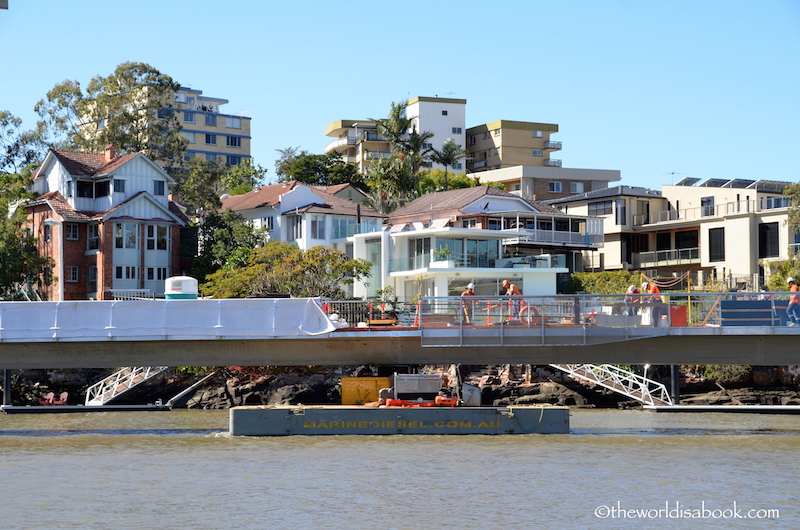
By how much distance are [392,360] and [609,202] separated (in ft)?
156

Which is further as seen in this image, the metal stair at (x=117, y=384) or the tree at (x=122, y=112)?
the tree at (x=122, y=112)

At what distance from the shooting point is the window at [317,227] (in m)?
71.6

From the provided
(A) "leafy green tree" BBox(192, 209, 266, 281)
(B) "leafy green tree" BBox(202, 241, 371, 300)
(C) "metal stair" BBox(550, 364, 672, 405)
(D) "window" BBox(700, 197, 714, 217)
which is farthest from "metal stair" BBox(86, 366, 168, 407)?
(D) "window" BBox(700, 197, 714, 217)

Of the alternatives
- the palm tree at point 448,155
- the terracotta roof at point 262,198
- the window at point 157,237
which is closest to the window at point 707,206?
the palm tree at point 448,155

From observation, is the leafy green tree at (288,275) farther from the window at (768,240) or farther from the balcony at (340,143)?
the balcony at (340,143)

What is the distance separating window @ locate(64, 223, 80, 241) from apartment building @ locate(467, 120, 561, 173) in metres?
58.9

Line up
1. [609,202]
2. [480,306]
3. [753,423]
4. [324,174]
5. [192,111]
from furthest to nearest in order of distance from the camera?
[192,111], [324,174], [609,202], [753,423], [480,306]

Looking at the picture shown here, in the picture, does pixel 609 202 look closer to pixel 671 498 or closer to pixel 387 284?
pixel 387 284

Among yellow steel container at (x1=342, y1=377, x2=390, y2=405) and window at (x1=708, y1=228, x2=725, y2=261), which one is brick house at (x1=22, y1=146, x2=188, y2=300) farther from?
window at (x1=708, y1=228, x2=725, y2=261)

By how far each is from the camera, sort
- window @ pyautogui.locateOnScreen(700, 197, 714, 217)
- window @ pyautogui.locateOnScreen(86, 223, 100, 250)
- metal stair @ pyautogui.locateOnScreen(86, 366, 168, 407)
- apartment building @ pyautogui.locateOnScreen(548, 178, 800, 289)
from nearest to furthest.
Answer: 1. metal stair @ pyautogui.locateOnScreen(86, 366, 168, 407)
2. window @ pyautogui.locateOnScreen(86, 223, 100, 250)
3. apartment building @ pyautogui.locateOnScreen(548, 178, 800, 289)
4. window @ pyautogui.locateOnScreen(700, 197, 714, 217)

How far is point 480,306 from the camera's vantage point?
34875mm

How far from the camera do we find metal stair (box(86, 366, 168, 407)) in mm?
48469

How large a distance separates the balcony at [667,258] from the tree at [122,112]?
40.8 m

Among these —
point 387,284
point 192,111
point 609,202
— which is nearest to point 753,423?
point 387,284
